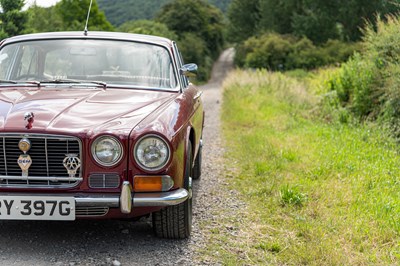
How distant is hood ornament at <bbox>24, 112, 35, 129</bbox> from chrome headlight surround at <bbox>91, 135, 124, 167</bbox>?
47cm

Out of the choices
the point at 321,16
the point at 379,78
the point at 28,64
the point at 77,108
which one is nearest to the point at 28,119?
the point at 77,108

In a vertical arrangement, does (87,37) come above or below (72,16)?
above

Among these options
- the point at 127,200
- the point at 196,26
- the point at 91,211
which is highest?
the point at 127,200

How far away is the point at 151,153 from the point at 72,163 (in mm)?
552

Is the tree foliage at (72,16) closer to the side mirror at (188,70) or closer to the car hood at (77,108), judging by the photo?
the side mirror at (188,70)

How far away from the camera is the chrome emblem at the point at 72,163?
3.37m

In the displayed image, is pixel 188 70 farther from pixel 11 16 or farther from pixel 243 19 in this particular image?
pixel 243 19

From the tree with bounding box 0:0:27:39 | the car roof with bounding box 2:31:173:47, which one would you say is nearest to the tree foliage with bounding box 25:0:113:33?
the tree with bounding box 0:0:27:39

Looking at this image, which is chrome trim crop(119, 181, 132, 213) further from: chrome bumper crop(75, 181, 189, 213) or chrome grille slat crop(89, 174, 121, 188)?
chrome grille slat crop(89, 174, 121, 188)

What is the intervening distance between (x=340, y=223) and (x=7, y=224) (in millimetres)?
2848

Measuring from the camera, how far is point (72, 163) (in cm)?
337

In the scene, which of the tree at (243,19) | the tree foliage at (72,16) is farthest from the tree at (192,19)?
the tree foliage at (72,16)

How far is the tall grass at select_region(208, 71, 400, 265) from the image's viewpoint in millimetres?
3711

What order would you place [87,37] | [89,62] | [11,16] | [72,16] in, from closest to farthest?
[89,62], [87,37], [11,16], [72,16]
